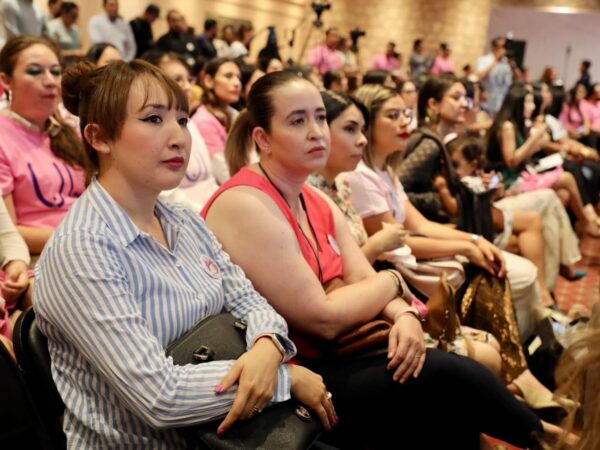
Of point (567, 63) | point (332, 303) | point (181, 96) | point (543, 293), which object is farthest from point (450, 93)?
point (567, 63)

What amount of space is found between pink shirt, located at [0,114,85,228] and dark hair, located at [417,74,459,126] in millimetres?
2573

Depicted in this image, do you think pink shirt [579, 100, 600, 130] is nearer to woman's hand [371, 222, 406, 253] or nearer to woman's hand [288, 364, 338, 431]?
woman's hand [371, 222, 406, 253]

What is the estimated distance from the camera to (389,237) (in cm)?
236

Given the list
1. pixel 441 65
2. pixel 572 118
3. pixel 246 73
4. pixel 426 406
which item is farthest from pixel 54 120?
pixel 441 65

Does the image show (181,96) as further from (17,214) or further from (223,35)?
(223,35)

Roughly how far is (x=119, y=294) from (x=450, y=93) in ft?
11.8

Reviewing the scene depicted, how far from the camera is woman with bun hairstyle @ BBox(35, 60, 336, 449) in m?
1.19

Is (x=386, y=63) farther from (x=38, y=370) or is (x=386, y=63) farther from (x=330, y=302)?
(x=38, y=370)

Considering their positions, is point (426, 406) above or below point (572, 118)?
above

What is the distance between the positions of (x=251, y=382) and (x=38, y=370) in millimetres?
452

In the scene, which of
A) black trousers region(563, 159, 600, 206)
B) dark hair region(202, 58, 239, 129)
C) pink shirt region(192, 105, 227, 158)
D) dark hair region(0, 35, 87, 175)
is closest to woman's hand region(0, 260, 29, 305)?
dark hair region(0, 35, 87, 175)

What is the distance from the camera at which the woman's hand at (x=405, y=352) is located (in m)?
1.71

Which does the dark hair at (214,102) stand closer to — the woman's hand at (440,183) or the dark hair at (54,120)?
the woman's hand at (440,183)

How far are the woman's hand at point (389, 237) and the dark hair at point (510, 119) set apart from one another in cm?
281
